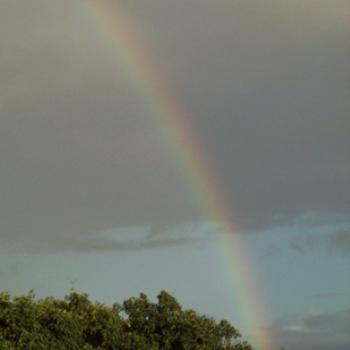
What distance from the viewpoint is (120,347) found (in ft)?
194

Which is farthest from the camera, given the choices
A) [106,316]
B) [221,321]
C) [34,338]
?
[221,321]

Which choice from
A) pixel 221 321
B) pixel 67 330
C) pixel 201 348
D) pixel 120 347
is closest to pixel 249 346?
pixel 221 321

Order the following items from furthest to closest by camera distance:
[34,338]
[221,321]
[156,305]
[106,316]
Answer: [221,321] < [156,305] < [106,316] < [34,338]

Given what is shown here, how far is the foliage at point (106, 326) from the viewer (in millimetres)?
51844

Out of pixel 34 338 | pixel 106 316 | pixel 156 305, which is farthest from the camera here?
pixel 156 305

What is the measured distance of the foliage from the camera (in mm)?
51844

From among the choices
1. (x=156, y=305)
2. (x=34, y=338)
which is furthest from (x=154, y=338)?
(x=34, y=338)

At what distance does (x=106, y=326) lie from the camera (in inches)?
2280

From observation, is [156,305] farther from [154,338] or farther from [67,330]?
[67,330]

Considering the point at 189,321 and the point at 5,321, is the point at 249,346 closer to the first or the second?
the point at 189,321

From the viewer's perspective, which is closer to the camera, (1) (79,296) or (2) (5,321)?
(2) (5,321)

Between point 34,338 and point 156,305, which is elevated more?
point 156,305

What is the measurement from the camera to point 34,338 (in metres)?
51.0

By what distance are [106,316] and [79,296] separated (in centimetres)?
257
